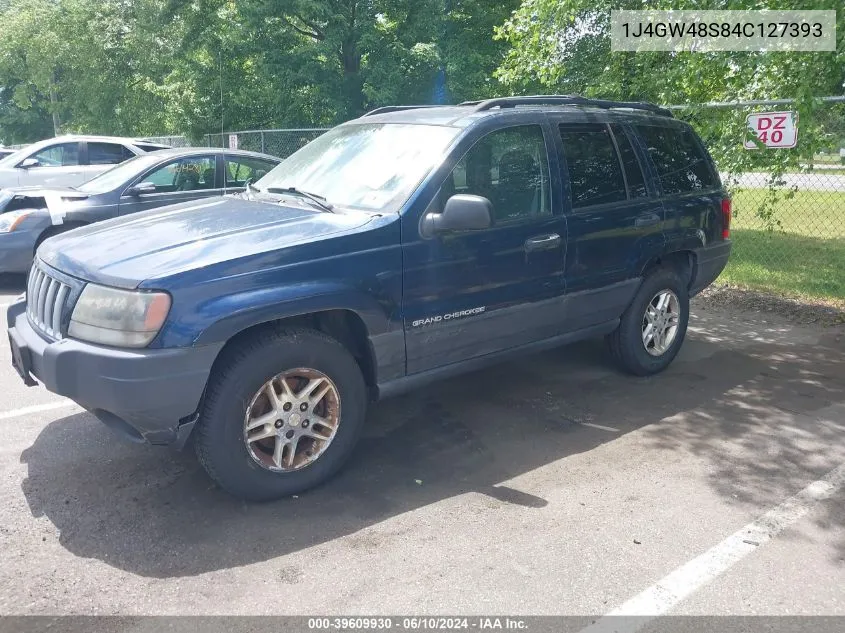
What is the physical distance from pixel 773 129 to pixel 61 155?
1091cm

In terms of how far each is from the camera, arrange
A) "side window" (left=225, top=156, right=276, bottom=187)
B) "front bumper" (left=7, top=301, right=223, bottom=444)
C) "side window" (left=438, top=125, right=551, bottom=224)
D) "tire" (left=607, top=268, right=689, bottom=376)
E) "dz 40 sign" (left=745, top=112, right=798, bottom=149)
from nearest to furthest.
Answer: "front bumper" (left=7, top=301, right=223, bottom=444), "side window" (left=438, top=125, right=551, bottom=224), "tire" (left=607, top=268, right=689, bottom=376), "dz 40 sign" (left=745, top=112, right=798, bottom=149), "side window" (left=225, top=156, right=276, bottom=187)

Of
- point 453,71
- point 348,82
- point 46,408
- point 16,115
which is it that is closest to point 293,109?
point 348,82

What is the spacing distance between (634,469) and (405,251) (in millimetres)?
1771

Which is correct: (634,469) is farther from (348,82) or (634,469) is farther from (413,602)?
(348,82)

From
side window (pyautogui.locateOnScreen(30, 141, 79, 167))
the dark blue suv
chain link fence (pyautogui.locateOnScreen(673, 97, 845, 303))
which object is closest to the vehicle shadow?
the dark blue suv

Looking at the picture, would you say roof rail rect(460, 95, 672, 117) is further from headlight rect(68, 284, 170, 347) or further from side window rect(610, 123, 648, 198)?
headlight rect(68, 284, 170, 347)

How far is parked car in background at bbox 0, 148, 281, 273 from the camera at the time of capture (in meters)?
8.34

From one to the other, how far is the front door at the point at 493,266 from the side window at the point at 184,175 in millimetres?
5594

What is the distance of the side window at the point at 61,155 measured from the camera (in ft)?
40.8

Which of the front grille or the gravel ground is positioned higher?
the front grille

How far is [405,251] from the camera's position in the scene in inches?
156

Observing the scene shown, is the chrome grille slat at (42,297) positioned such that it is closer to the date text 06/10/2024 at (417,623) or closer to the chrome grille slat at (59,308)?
the chrome grille slat at (59,308)

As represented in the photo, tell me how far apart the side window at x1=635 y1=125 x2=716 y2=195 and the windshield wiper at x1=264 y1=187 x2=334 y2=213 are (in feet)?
8.31

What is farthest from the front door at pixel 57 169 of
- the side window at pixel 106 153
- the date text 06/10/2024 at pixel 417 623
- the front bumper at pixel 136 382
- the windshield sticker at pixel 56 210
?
the date text 06/10/2024 at pixel 417 623
